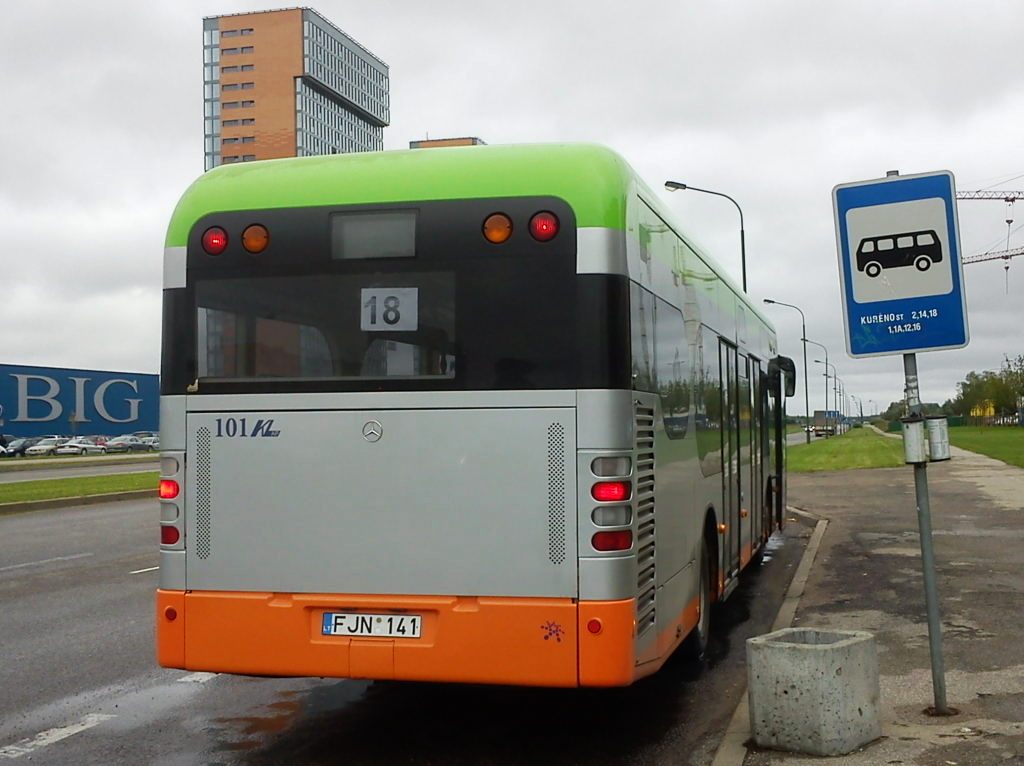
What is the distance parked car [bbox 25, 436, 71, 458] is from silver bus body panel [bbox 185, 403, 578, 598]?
66152mm

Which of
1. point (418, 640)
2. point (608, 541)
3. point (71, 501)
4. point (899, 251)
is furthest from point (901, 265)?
point (71, 501)

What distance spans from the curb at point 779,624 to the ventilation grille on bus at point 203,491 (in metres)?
2.78

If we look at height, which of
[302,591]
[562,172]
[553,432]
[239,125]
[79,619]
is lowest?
[79,619]

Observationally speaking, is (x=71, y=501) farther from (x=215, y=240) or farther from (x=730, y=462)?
(x=215, y=240)

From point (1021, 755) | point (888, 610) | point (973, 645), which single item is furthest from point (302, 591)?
point (888, 610)

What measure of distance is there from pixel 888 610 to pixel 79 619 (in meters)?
7.17

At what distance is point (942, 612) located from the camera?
10023mm

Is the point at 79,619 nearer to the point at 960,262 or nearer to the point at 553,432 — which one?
the point at 553,432

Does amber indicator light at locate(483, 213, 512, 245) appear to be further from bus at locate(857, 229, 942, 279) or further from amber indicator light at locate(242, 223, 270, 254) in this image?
bus at locate(857, 229, 942, 279)

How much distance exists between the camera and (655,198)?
696cm

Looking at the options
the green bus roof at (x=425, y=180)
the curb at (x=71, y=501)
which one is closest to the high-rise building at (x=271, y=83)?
the curb at (x=71, y=501)

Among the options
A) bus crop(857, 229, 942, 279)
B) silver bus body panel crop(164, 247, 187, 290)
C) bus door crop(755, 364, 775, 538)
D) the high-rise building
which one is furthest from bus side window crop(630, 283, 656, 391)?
the high-rise building

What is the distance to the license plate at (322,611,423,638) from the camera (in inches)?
230

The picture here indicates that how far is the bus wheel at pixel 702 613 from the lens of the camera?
8273 millimetres
